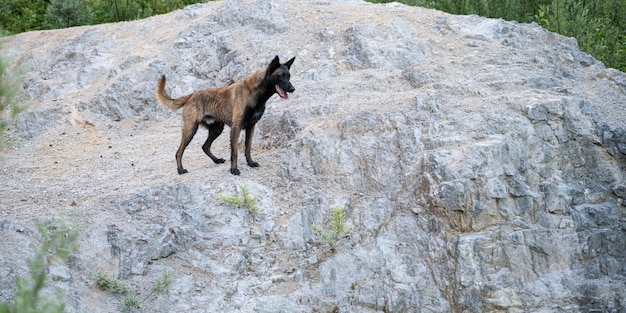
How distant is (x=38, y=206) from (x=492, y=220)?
5553mm

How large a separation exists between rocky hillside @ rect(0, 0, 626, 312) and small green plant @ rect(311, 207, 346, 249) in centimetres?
9

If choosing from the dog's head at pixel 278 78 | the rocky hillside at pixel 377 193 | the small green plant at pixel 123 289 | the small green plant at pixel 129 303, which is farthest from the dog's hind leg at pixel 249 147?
the small green plant at pixel 129 303

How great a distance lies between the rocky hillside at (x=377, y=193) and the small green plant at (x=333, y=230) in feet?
0.31

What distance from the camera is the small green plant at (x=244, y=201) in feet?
27.6

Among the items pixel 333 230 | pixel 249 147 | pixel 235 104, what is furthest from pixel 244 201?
pixel 235 104

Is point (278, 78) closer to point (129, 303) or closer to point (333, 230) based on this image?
point (333, 230)

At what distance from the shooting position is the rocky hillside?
762 cm

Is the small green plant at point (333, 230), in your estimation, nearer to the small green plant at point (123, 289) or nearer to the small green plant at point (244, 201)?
the small green plant at point (244, 201)

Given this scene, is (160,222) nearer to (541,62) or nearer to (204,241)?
(204,241)

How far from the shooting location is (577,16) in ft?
44.8

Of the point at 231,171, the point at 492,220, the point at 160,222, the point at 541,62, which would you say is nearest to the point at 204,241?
the point at 160,222

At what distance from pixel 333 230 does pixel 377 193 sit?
0.87 meters

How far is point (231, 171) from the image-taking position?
8992mm

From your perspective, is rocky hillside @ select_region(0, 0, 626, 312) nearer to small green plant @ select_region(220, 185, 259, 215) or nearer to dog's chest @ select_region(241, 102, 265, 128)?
small green plant @ select_region(220, 185, 259, 215)
